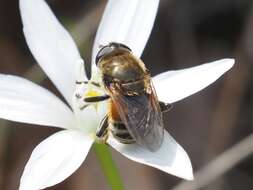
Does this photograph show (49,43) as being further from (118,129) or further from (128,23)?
(118,129)

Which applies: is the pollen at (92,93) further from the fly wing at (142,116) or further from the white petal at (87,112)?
the fly wing at (142,116)

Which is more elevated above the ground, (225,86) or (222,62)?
(222,62)

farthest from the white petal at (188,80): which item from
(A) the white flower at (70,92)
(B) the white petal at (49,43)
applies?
(B) the white petal at (49,43)

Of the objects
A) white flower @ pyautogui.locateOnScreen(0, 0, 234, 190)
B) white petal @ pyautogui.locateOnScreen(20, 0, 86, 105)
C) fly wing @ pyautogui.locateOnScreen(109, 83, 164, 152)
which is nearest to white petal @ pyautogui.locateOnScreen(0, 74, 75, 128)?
white flower @ pyautogui.locateOnScreen(0, 0, 234, 190)

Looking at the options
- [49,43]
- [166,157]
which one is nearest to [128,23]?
[49,43]

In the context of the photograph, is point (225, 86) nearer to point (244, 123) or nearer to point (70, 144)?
point (244, 123)

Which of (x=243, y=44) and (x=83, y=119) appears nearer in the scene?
(x=83, y=119)

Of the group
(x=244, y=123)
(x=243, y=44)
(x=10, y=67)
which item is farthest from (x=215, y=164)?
(x=10, y=67)
